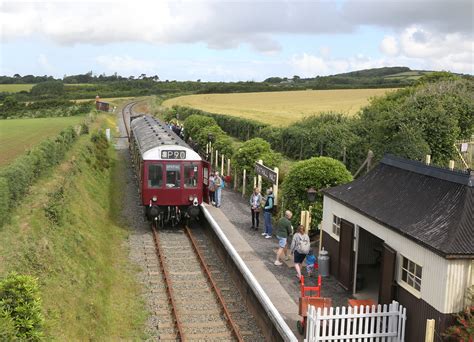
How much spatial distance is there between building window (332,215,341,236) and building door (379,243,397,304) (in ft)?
8.70

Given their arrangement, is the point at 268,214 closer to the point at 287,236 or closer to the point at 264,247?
the point at 264,247

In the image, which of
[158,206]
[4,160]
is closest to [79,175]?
[4,160]

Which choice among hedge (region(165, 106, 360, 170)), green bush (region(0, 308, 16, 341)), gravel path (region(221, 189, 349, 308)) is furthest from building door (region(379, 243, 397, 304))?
hedge (region(165, 106, 360, 170))

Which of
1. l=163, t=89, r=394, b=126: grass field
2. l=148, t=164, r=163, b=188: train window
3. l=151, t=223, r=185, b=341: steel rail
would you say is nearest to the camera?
l=151, t=223, r=185, b=341: steel rail

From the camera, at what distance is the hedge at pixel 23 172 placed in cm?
1228

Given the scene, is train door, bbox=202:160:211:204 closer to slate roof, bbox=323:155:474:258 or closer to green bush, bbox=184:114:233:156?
slate roof, bbox=323:155:474:258

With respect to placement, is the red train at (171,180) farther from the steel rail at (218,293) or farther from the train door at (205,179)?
the steel rail at (218,293)

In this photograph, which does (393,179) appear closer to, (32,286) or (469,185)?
(469,185)

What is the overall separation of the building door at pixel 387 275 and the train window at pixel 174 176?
9.37 m

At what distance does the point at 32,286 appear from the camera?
8250mm

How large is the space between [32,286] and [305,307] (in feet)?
16.3

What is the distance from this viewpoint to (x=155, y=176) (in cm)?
1839

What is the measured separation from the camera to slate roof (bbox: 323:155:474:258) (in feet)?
29.8

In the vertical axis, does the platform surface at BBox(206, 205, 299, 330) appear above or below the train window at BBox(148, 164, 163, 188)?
below
